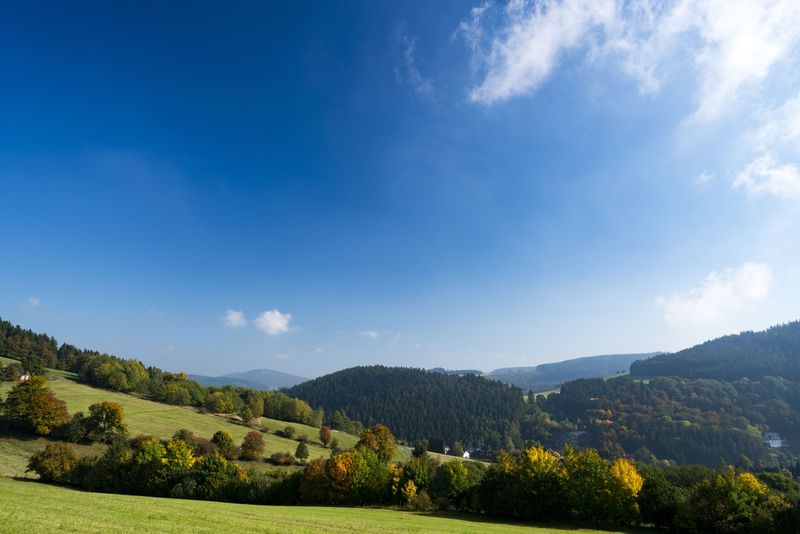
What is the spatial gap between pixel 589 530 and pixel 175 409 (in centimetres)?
13396

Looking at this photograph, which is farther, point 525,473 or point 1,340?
point 1,340

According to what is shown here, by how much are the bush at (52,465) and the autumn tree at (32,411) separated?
2807 cm

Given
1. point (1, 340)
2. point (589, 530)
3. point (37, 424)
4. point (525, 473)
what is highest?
point (1, 340)

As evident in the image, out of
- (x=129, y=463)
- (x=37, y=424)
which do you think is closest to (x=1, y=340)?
(x=37, y=424)

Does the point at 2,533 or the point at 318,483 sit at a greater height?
the point at 2,533

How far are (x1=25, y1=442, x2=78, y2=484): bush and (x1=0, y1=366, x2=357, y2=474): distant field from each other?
25.7m

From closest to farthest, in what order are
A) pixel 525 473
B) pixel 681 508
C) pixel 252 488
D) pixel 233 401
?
pixel 681 508 → pixel 525 473 → pixel 252 488 → pixel 233 401

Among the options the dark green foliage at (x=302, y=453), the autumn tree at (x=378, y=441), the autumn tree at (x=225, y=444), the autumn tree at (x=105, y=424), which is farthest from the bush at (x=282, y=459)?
the autumn tree at (x=105, y=424)

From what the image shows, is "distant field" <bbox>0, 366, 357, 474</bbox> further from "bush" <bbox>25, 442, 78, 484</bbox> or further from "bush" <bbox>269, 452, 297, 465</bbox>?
"bush" <bbox>25, 442, 78, 484</bbox>

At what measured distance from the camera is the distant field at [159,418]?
110688mm

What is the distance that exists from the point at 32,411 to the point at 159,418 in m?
34.8

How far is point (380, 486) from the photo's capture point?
6794 centimetres

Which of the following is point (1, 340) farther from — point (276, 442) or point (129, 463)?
point (129, 463)

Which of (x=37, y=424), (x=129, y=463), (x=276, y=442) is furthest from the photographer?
(x=276, y=442)
